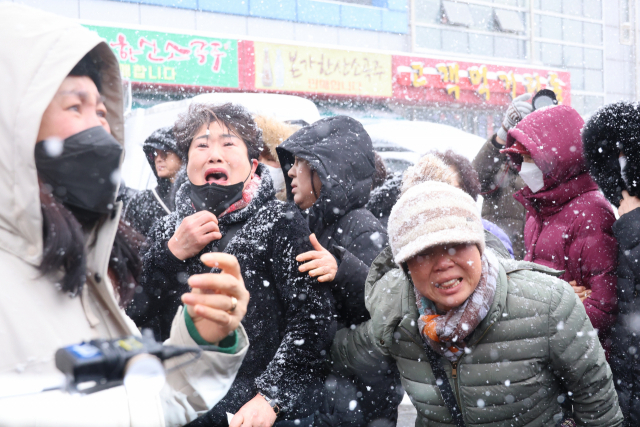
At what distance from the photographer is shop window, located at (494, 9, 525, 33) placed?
27.3 meters

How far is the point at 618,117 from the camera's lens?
285 centimetres

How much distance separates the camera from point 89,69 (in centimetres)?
139

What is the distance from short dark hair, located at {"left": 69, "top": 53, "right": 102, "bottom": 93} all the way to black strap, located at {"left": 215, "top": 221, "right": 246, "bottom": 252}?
110 centimetres

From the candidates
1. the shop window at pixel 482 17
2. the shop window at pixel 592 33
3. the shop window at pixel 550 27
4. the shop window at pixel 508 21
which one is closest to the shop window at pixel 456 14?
the shop window at pixel 482 17

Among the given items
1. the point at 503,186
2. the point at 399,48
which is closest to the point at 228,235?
the point at 503,186

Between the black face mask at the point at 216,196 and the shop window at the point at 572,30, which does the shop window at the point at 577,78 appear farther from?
the black face mask at the point at 216,196

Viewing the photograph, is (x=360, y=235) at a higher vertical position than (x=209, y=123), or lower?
lower

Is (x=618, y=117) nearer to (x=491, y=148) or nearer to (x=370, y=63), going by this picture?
(x=491, y=148)

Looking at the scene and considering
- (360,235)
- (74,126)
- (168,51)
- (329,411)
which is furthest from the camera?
(168,51)

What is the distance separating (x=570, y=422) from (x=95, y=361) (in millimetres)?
2387

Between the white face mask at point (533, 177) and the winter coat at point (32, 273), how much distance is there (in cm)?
245

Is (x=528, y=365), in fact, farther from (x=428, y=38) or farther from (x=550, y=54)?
(x=550, y=54)

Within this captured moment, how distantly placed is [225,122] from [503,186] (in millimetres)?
2783

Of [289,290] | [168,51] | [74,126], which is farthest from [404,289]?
[168,51]
